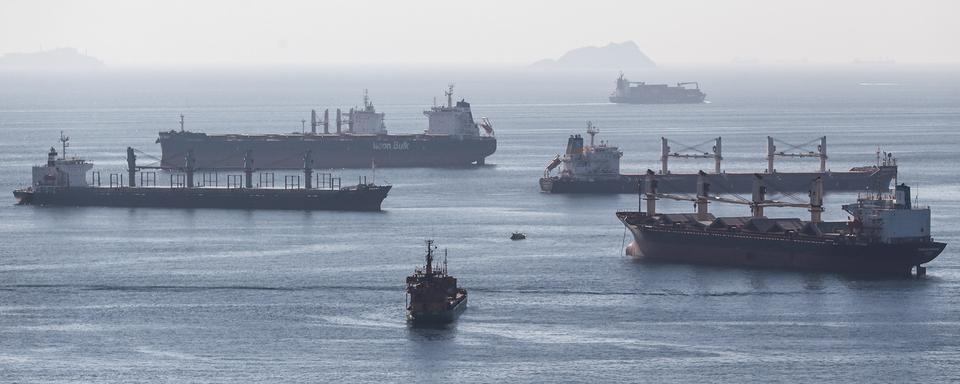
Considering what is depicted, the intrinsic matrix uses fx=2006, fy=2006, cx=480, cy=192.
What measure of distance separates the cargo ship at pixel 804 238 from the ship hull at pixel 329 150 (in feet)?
197

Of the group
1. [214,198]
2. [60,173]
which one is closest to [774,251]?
[214,198]

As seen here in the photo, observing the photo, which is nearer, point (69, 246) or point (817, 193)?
point (817, 193)

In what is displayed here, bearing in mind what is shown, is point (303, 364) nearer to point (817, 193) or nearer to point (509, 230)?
point (817, 193)

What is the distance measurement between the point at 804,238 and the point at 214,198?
42051mm

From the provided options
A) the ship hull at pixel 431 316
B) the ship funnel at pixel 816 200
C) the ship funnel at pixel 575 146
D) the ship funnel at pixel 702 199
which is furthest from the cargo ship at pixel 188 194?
the ship hull at pixel 431 316

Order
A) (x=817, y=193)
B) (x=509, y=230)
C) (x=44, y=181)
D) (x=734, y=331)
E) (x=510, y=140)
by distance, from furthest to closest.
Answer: (x=510, y=140), (x=44, y=181), (x=509, y=230), (x=817, y=193), (x=734, y=331)

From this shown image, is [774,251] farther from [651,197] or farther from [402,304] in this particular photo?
[402,304]

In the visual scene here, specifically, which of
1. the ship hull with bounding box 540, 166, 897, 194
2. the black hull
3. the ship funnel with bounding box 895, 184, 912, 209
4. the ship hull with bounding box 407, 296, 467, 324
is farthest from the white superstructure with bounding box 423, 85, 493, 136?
the ship hull with bounding box 407, 296, 467, 324

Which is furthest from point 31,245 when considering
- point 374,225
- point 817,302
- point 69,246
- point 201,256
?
point 817,302

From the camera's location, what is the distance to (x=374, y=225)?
99625 millimetres

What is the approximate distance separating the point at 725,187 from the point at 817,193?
38.2m

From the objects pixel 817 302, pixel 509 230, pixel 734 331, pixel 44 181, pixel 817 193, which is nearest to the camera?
pixel 734 331

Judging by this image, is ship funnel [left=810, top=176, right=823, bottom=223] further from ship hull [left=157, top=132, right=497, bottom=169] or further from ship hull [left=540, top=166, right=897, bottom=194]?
ship hull [left=157, top=132, right=497, bottom=169]

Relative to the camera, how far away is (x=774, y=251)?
265 feet
